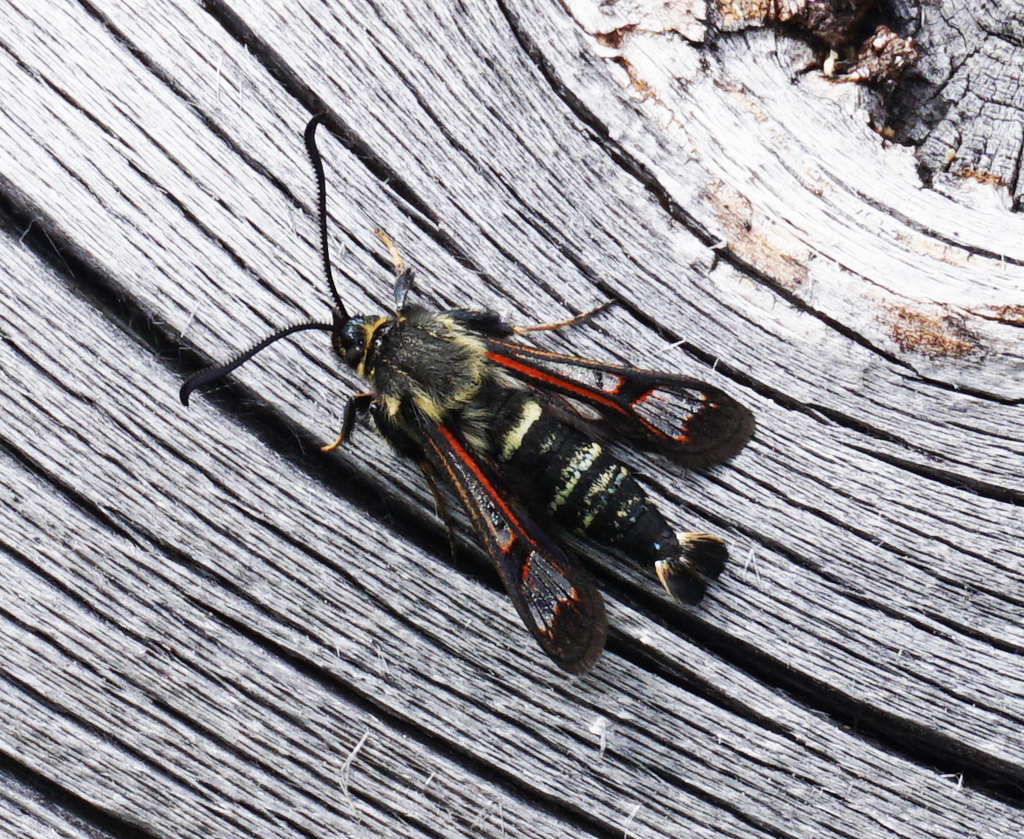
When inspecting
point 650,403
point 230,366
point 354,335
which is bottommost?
point 230,366

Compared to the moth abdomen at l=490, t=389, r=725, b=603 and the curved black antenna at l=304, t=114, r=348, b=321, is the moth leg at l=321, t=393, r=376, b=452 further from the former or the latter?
the moth abdomen at l=490, t=389, r=725, b=603

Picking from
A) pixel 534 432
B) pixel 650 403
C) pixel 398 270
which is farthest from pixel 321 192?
pixel 650 403

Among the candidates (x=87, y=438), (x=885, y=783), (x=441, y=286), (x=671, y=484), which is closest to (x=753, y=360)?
(x=671, y=484)

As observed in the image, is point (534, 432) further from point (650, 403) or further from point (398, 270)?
point (398, 270)

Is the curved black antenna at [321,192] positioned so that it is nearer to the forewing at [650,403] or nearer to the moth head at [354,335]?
the moth head at [354,335]

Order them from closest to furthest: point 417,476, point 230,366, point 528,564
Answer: point 230,366 < point 528,564 < point 417,476

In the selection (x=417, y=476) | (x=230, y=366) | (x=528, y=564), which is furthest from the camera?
(x=417, y=476)
